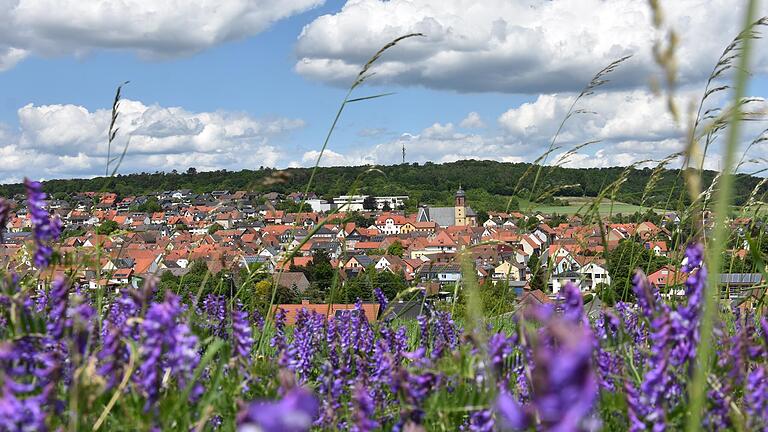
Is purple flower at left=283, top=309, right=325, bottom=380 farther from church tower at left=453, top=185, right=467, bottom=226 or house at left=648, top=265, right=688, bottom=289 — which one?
church tower at left=453, top=185, right=467, bottom=226

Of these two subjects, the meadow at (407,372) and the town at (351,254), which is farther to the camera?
the town at (351,254)

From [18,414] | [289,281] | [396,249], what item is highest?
[18,414]

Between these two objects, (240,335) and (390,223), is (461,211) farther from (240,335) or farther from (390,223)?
(240,335)

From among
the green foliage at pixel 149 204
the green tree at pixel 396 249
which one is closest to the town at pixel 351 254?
the green foliage at pixel 149 204

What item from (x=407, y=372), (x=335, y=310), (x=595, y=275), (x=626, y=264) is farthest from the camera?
(x=626, y=264)

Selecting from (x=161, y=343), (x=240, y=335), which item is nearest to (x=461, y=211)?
(x=240, y=335)

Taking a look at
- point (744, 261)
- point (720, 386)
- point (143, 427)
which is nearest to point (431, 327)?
point (720, 386)

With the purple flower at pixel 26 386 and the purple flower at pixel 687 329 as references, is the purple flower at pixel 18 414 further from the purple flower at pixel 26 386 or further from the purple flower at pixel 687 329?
the purple flower at pixel 687 329

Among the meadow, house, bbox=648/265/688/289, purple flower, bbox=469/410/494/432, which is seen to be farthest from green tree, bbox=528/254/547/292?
purple flower, bbox=469/410/494/432

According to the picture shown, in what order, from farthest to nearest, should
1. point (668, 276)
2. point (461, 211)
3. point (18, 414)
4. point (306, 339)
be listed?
1. point (461, 211)
2. point (668, 276)
3. point (306, 339)
4. point (18, 414)

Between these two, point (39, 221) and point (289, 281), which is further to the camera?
point (289, 281)

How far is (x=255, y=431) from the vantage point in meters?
0.70

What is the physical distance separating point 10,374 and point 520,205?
10.5 feet

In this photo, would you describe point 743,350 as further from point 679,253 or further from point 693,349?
point 679,253
